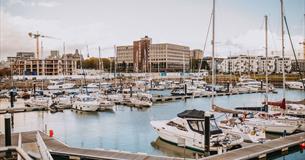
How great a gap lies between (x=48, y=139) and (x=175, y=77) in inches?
3731

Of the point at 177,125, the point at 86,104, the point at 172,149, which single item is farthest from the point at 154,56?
the point at 172,149

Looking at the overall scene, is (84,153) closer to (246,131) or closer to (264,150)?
(264,150)

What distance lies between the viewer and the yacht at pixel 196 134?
18688 mm

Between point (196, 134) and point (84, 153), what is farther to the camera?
point (196, 134)

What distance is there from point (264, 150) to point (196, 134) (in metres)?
4.03

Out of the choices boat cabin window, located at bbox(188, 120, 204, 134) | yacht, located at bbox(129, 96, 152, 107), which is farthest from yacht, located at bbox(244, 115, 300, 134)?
yacht, located at bbox(129, 96, 152, 107)

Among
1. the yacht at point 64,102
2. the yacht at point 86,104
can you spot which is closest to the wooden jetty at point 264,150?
the yacht at point 86,104

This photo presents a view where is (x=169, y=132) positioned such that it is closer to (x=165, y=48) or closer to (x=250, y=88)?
(x=250, y=88)

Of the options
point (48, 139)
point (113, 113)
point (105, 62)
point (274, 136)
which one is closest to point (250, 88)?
point (113, 113)

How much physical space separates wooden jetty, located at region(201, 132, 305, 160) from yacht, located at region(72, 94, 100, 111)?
23953 mm

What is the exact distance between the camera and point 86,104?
127 ft

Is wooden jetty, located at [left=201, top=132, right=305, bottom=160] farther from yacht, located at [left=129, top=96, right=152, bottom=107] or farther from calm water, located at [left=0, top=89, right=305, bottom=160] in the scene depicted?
yacht, located at [left=129, top=96, right=152, bottom=107]

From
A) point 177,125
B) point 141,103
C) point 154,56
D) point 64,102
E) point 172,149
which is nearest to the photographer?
point 172,149

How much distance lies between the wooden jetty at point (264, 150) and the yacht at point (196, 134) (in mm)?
1336
